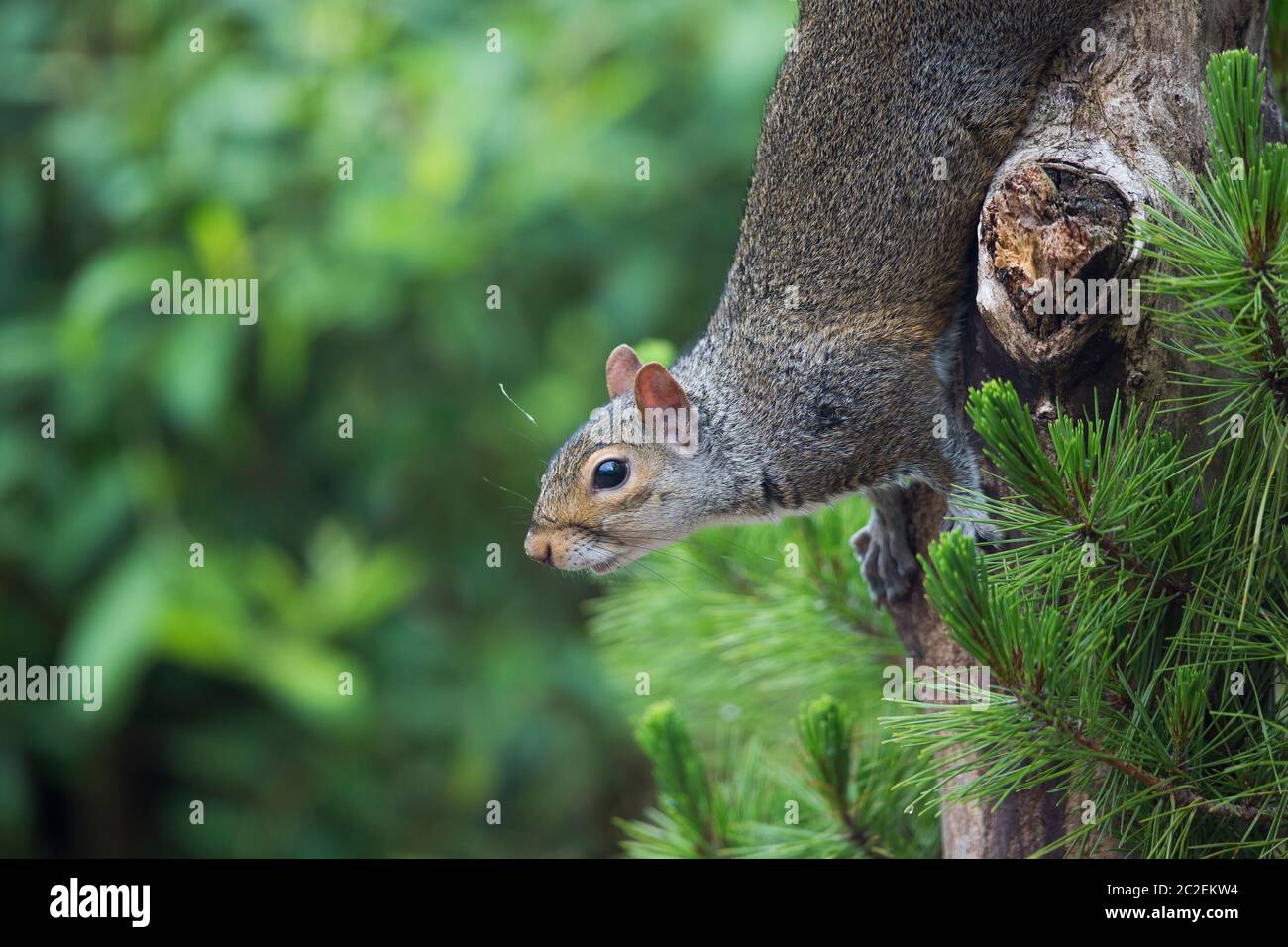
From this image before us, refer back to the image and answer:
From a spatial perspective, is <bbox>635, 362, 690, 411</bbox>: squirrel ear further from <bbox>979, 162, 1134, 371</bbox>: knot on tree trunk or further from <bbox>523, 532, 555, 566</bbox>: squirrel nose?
<bbox>979, 162, 1134, 371</bbox>: knot on tree trunk

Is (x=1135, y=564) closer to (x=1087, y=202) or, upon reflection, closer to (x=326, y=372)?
(x=1087, y=202)

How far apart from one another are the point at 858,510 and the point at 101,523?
60.3 inches

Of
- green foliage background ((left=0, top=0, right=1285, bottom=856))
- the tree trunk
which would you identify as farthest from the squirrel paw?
green foliage background ((left=0, top=0, right=1285, bottom=856))

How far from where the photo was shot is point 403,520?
2861 millimetres

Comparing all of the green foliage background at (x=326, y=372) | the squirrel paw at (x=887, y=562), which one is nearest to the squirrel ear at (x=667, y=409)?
the squirrel paw at (x=887, y=562)

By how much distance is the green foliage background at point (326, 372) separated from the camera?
240cm

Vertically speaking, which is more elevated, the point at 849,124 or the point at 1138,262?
the point at 849,124

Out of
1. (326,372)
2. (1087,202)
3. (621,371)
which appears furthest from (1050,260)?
(326,372)

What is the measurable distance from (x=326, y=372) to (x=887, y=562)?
70.9 inches

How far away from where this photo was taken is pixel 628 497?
4.83 feet

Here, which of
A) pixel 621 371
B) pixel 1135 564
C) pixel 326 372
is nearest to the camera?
pixel 1135 564
